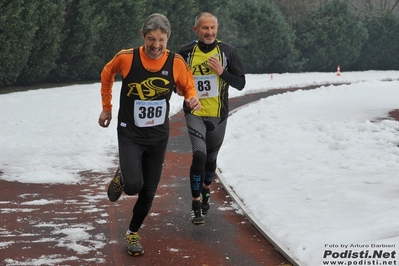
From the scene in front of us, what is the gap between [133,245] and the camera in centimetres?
658

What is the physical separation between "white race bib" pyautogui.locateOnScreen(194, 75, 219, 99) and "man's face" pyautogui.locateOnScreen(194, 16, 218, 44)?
38 centimetres

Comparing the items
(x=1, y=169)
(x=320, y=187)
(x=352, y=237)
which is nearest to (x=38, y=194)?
(x=1, y=169)

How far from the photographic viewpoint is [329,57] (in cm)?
5112

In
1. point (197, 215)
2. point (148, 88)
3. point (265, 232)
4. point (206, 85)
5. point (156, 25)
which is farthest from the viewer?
point (197, 215)

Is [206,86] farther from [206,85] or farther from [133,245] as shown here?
[133,245]

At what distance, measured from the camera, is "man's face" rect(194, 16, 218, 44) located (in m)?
7.50

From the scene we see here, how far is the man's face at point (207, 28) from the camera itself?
7.50 meters

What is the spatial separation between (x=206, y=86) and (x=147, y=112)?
1.37 meters

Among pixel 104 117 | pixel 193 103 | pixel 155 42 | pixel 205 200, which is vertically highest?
pixel 155 42

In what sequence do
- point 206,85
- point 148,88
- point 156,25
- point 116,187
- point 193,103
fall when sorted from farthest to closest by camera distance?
1. point 206,85
2. point 116,187
3. point 193,103
4. point 148,88
5. point 156,25

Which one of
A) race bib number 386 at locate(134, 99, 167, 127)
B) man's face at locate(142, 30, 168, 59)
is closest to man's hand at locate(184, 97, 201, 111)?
race bib number 386 at locate(134, 99, 167, 127)

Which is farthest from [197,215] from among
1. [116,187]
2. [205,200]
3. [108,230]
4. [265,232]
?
[116,187]

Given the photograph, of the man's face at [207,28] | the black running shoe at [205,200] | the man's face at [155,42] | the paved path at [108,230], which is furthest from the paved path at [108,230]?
the man's face at [207,28]

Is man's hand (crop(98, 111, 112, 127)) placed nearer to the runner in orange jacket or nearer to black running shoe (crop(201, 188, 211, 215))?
the runner in orange jacket
